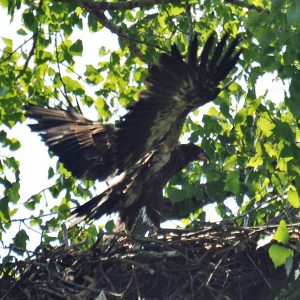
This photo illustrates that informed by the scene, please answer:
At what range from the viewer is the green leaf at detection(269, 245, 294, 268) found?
611cm

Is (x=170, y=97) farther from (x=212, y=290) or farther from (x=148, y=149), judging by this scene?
(x=212, y=290)

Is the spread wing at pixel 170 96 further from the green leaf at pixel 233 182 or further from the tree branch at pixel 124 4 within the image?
the green leaf at pixel 233 182

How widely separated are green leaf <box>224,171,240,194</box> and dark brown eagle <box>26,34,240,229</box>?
940 millimetres

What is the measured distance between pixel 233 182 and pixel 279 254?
0.89 meters

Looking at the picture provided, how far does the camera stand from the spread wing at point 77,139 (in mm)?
8188

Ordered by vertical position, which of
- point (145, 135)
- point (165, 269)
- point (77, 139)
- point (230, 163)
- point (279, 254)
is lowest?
point (279, 254)

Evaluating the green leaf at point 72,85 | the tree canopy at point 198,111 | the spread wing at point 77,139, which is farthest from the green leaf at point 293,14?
the green leaf at point 72,85

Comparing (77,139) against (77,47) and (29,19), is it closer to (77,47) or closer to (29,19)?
(77,47)

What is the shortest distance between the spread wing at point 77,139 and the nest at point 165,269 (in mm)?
1182

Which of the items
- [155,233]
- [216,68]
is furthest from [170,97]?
[155,233]

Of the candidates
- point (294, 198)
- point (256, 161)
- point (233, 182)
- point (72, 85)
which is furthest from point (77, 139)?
point (294, 198)

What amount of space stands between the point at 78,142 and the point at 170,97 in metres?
0.98

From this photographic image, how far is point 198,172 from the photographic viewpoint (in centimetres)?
746

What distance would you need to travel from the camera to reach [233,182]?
22.7ft
